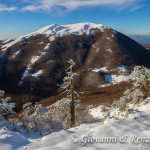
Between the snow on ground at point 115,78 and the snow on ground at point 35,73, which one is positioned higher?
the snow on ground at point 35,73

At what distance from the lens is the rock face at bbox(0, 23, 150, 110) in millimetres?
71938

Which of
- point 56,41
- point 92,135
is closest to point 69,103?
point 92,135

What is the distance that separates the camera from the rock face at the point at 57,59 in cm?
7194

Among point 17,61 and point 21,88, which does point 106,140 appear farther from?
point 17,61

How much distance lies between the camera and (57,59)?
94.3 metres

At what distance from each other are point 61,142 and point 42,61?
87.6 m

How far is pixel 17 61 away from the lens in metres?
91.7

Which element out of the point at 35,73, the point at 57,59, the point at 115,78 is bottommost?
the point at 115,78

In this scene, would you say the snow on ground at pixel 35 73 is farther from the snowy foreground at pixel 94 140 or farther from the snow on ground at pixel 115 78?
the snowy foreground at pixel 94 140
